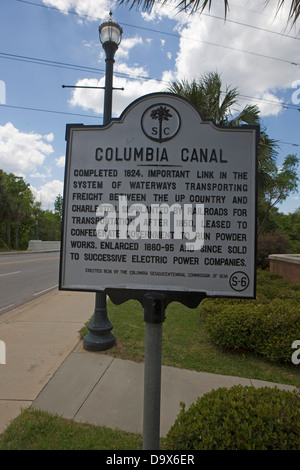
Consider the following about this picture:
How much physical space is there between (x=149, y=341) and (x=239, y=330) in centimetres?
298

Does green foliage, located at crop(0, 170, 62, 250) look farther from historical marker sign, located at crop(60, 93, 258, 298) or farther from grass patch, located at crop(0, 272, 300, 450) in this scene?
historical marker sign, located at crop(60, 93, 258, 298)

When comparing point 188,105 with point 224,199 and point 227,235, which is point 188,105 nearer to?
point 224,199

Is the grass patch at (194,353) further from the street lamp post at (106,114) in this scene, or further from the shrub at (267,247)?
the shrub at (267,247)

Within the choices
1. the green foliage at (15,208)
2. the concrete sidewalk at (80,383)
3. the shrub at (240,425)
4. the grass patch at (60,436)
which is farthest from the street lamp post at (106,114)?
the green foliage at (15,208)

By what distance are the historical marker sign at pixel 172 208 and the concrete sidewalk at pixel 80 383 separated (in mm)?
1619

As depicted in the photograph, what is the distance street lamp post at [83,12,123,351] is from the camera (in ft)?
13.7

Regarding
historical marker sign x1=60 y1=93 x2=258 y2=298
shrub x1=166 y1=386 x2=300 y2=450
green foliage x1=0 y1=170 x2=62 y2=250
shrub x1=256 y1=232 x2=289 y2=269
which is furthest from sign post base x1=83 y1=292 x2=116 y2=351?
green foliage x1=0 y1=170 x2=62 y2=250

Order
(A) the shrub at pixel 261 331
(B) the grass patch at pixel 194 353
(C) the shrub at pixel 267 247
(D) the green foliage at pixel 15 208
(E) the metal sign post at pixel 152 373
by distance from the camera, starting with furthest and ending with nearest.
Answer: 1. (D) the green foliage at pixel 15 208
2. (C) the shrub at pixel 267 247
3. (A) the shrub at pixel 261 331
4. (B) the grass patch at pixel 194 353
5. (E) the metal sign post at pixel 152 373

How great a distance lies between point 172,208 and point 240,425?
138 cm

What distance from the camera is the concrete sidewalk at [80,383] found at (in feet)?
9.09

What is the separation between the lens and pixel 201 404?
82.7 inches

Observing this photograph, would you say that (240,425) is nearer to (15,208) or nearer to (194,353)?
(194,353)

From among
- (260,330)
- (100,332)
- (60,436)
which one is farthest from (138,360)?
(260,330)

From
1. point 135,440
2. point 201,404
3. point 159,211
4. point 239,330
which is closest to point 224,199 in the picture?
point 159,211
